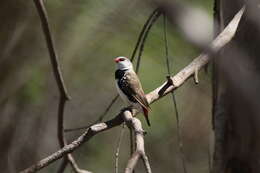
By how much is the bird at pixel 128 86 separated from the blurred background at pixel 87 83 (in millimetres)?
274

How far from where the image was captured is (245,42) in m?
2.93

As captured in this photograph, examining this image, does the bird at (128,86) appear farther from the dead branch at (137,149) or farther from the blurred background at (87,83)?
the dead branch at (137,149)

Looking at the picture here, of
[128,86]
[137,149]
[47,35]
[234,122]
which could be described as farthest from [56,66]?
[137,149]

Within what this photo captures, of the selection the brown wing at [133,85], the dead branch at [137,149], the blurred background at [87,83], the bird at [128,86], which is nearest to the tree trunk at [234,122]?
the dead branch at [137,149]

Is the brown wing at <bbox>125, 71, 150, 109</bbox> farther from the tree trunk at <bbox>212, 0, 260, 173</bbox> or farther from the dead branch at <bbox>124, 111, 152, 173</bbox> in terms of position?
the dead branch at <bbox>124, 111, 152, 173</bbox>

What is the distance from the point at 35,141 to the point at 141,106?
2537mm

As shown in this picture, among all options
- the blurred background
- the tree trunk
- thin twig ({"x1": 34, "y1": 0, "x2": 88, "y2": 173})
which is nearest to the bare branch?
thin twig ({"x1": 34, "y1": 0, "x2": 88, "y2": 173})

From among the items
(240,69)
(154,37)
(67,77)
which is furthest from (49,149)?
(240,69)

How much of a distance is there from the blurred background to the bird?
274 millimetres

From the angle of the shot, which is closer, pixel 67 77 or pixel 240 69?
pixel 240 69

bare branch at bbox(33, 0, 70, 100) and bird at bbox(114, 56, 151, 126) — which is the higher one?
bare branch at bbox(33, 0, 70, 100)

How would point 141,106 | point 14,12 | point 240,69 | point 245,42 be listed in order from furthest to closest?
point 14,12, point 141,106, point 245,42, point 240,69

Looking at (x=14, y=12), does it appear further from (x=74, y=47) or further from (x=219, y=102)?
(x=219, y=102)

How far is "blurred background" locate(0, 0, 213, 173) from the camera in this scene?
4883 millimetres
